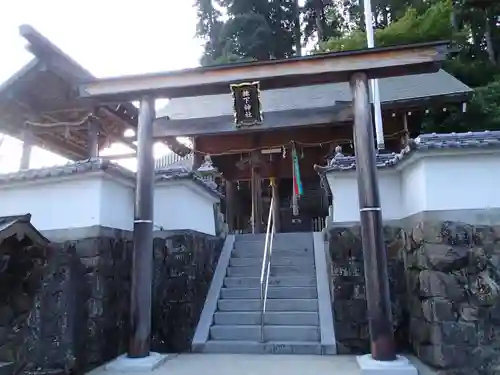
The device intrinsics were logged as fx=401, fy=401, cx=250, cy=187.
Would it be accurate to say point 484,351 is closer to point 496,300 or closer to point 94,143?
point 496,300

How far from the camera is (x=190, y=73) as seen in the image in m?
6.02

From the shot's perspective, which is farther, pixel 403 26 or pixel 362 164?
pixel 403 26

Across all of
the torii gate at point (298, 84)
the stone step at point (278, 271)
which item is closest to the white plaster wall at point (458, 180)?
the torii gate at point (298, 84)

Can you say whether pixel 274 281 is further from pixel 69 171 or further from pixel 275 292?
pixel 69 171

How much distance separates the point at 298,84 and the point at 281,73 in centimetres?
35

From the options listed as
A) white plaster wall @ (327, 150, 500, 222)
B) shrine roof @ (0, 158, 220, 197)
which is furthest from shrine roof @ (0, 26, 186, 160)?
white plaster wall @ (327, 150, 500, 222)

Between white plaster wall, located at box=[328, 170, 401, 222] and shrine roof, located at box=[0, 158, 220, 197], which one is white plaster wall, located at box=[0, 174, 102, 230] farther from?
white plaster wall, located at box=[328, 170, 401, 222]

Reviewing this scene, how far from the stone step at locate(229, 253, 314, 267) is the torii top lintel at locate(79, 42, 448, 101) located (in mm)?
3507

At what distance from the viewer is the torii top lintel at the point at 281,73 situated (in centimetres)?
553

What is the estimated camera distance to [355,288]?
6.28 metres

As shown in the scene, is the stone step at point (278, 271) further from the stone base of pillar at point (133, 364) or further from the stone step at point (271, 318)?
the stone base of pillar at point (133, 364)

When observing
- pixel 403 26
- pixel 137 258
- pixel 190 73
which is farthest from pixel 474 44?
pixel 137 258

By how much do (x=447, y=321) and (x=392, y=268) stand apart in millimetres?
1475

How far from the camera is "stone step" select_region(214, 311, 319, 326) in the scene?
6.41 metres
